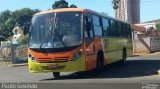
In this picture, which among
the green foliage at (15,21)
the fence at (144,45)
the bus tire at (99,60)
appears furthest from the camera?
the green foliage at (15,21)

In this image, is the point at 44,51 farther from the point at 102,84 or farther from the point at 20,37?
the point at 20,37

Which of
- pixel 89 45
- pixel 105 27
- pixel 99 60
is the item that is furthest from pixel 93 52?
pixel 105 27

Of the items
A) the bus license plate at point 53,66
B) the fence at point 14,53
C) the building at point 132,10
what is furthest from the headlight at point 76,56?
the building at point 132,10

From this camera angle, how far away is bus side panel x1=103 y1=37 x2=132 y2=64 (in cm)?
2253

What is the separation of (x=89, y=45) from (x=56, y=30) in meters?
1.57

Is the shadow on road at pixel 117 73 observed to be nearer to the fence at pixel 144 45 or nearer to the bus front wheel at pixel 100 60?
the bus front wheel at pixel 100 60

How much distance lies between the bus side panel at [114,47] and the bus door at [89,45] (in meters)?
2.40

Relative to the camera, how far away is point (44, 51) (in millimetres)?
18531

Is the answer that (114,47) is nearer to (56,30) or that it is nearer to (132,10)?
(56,30)

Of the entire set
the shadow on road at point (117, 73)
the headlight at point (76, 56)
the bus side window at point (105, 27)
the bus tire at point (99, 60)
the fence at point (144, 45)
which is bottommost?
the fence at point (144, 45)

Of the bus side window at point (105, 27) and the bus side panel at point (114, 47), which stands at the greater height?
the bus side window at point (105, 27)

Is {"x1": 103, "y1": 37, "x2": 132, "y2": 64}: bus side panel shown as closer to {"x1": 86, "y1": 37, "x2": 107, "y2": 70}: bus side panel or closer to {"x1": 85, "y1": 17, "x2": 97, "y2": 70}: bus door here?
{"x1": 86, "y1": 37, "x2": 107, "y2": 70}: bus side panel

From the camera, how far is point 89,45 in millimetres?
19250

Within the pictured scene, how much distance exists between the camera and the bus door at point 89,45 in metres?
18.9
